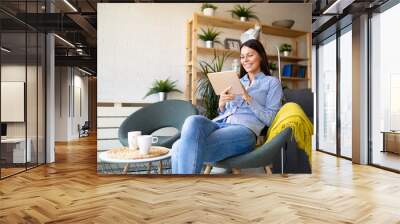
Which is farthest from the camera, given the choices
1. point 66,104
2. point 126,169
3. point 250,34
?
point 66,104

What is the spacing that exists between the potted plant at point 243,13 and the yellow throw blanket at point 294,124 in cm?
94

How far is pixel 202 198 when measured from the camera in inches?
120

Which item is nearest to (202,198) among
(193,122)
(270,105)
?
(193,122)

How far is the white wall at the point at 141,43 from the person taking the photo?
376cm

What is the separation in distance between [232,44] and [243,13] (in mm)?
340

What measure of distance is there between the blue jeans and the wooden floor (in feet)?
0.78

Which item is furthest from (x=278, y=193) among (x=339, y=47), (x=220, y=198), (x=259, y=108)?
(x=339, y=47)

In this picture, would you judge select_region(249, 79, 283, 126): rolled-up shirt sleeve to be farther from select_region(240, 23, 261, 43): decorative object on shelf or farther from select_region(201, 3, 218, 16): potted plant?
select_region(201, 3, 218, 16): potted plant

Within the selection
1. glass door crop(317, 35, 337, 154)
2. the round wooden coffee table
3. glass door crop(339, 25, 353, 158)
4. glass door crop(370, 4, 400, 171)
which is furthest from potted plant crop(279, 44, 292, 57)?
glass door crop(317, 35, 337, 154)

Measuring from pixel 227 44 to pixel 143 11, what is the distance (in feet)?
2.95

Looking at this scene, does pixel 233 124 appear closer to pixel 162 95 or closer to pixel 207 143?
pixel 207 143

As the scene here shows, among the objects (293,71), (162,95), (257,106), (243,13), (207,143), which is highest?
(243,13)

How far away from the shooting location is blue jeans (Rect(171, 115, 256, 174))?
11.5 ft

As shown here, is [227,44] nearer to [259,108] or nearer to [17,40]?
[259,108]
